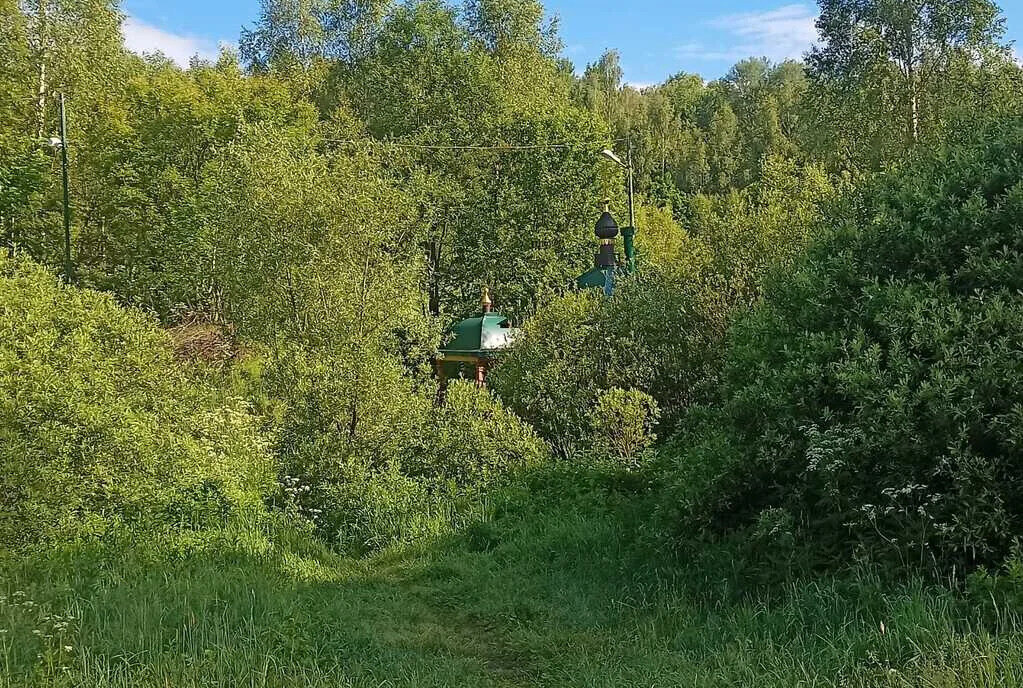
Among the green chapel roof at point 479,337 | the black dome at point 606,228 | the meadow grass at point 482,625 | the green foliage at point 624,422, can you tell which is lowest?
the meadow grass at point 482,625

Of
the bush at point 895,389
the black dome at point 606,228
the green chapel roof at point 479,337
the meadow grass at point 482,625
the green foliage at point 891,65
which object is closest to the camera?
the meadow grass at point 482,625

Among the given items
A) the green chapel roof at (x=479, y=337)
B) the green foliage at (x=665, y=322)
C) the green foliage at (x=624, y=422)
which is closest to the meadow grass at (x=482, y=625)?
the green foliage at (x=624, y=422)

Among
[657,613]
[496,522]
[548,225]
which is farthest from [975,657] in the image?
[548,225]

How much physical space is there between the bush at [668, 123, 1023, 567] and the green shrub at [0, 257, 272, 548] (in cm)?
453

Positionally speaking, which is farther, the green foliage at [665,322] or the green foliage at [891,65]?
the green foliage at [891,65]

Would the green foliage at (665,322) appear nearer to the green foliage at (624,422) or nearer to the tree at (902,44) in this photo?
the green foliage at (624,422)

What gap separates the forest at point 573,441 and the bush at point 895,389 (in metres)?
0.02

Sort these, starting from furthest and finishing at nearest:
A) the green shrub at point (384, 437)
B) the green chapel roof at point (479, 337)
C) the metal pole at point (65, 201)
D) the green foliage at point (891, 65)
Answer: the metal pole at point (65, 201), the green foliage at point (891, 65), the green chapel roof at point (479, 337), the green shrub at point (384, 437)

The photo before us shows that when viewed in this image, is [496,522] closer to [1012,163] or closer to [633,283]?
[633,283]

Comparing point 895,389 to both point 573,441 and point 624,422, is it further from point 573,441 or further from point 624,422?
point 573,441

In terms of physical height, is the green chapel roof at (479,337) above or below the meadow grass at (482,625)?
above

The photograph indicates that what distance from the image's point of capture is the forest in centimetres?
430

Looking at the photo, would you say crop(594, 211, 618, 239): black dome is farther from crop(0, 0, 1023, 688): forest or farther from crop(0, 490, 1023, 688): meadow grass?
crop(0, 490, 1023, 688): meadow grass

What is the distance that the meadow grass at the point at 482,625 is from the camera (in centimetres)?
378
